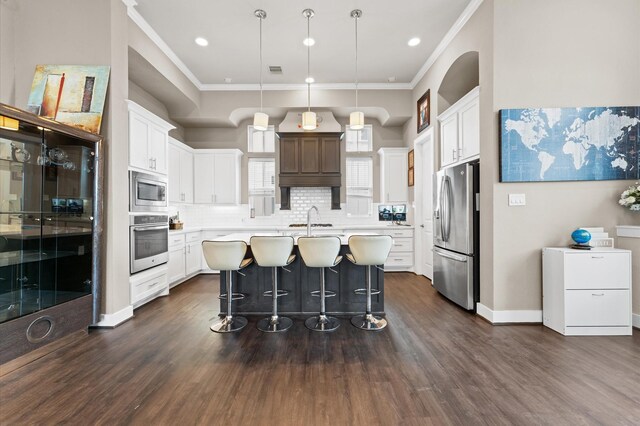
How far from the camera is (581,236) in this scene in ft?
9.62

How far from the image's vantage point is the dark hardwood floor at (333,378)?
5.80 ft

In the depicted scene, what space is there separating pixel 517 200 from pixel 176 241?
4782mm

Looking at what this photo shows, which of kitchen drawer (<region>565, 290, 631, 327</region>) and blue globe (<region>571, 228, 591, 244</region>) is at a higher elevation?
blue globe (<region>571, 228, 591, 244</region>)

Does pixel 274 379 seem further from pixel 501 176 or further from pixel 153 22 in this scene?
pixel 153 22

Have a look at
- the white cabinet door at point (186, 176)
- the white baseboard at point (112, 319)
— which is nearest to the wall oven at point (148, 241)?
the white baseboard at point (112, 319)

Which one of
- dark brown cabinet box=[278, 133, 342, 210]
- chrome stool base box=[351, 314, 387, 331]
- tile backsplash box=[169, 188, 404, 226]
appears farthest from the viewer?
tile backsplash box=[169, 188, 404, 226]

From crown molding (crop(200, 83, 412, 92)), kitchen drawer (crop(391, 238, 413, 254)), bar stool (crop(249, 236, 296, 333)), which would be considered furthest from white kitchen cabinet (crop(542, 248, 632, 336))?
crown molding (crop(200, 83, 412, 92))

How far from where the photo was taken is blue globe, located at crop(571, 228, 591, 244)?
2.91 m

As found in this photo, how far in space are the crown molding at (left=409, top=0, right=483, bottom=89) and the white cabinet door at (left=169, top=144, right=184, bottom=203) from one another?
14.8 ft

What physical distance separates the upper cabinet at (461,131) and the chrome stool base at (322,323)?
2.56m

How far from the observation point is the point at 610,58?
3.13 m

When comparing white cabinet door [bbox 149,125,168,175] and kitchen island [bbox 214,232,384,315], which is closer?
kitchen island [bbox 214,232,384,315]

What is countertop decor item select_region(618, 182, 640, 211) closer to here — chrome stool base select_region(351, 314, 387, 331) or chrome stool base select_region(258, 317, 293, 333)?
chrome stool base select_region(351, 314, 387, 331)

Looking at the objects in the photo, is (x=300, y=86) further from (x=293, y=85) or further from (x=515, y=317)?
(x=515, y=317)
